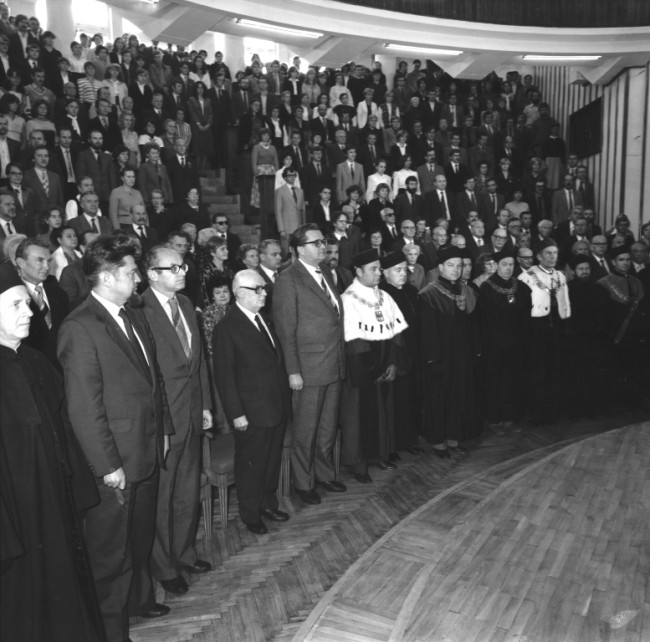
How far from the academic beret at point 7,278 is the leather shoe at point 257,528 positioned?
2.00m

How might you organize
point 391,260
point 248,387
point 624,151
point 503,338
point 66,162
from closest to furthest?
point 248,387 → point 391,260 → point 503,338 → point 66,162 → point 624,151

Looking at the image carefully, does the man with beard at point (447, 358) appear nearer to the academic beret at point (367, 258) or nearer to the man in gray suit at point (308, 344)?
the academic beret at point (367, 258)

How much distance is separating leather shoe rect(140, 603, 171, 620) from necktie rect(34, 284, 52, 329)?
1971mm

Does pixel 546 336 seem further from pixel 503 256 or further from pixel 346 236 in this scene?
pixel 346 236

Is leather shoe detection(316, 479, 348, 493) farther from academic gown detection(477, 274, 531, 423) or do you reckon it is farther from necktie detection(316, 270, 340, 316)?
academic gown detection(477, 274, 531, 423)

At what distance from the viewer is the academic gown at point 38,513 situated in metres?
2.28

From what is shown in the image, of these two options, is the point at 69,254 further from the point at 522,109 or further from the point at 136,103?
the point at 522,109

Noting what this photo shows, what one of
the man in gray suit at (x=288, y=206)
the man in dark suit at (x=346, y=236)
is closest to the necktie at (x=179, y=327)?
the man in dark suit at (x=346, y=236)

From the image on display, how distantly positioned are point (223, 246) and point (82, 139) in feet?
11.6

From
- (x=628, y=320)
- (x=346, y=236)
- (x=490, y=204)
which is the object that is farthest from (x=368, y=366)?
(x=490, y=204)

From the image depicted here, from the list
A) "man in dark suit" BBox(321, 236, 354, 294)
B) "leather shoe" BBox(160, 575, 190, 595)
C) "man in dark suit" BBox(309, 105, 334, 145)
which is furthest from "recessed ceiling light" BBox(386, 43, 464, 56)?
"leather shoe" BBox(160, 575, 190, 595)

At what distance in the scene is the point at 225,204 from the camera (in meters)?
9.00

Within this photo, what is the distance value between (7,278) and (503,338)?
4.01m

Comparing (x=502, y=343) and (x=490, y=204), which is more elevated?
(x=490, y=204)
